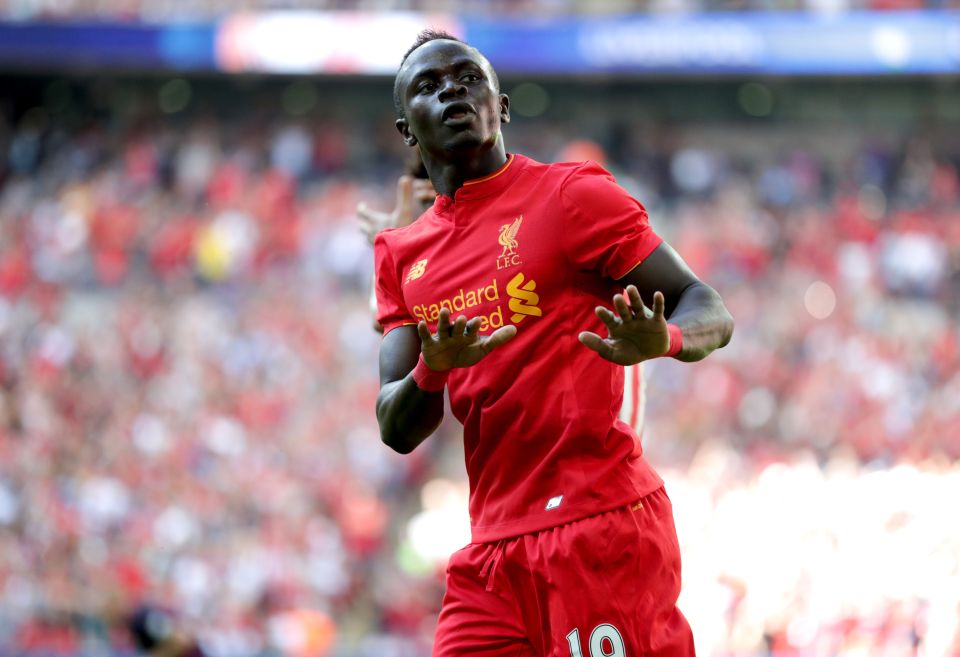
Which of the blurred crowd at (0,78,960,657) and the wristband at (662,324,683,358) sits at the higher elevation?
the blurred crowd at (0,78,960,657)

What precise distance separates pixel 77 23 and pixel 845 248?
11696 millimetres

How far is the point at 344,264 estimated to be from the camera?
16250mm

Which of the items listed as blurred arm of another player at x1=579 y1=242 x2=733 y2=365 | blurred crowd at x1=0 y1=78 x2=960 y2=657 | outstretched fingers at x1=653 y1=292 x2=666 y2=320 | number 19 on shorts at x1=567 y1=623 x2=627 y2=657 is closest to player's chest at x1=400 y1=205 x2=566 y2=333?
blurred arm of another player at x1=579 y1=242 x2=733 y2=365

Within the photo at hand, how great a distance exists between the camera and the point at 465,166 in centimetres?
382

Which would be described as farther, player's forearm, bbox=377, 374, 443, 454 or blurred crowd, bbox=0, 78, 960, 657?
blurred crowd, bbox=0, 78, 960, 657

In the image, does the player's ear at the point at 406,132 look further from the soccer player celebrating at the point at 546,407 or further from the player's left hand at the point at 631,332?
the player's left hand at the point at 631,332

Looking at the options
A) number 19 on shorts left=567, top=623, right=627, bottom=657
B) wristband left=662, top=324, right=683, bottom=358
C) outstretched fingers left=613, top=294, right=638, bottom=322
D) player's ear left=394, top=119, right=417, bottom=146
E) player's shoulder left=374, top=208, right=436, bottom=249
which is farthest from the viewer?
player's ear left=394, top=119, right=417, bottom=146

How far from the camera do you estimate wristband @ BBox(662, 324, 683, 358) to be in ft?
10.3

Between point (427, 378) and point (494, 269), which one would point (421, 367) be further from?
point (494, 269)

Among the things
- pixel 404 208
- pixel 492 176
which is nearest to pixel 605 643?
pixel 492 176

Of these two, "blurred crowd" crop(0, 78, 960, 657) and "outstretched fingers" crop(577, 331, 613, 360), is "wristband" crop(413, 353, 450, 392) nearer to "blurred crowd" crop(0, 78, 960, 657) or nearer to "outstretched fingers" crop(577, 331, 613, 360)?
"outstretched fingers" crop(577, 331, 613, 360)

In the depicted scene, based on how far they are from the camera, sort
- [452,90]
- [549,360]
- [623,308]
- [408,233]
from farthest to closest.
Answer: [408,233]
[452,90]
[549,360]
[623,308]

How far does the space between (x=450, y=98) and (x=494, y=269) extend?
1.70 feet

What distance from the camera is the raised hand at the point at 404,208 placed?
203 inches
